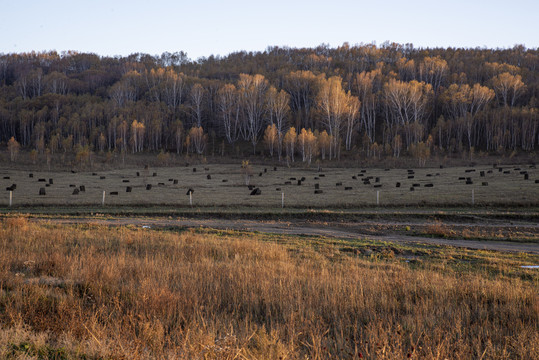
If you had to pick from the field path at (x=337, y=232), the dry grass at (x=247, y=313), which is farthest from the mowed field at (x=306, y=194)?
the dry grass at (x=247, y=313)

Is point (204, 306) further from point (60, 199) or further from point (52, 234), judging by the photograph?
point (60, 199)

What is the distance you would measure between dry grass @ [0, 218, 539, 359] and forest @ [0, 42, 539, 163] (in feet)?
221

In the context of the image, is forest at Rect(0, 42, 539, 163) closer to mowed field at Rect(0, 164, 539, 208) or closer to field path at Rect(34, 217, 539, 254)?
mowed field at Rect(0, 164, 539, 208)

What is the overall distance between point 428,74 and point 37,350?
13946cm

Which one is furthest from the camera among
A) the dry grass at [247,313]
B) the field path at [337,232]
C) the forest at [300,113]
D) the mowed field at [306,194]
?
the forest at [300,113]

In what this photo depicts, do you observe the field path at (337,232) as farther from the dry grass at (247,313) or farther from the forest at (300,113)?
the forest at (300,113)

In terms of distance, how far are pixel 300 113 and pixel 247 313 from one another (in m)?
104

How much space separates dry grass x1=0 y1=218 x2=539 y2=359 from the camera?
4.52 m

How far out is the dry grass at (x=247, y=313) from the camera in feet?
14.8

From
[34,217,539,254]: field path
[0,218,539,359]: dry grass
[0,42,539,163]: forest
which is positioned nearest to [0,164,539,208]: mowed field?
[34,217,539,254]: field path

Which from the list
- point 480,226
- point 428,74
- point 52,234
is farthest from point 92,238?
point 428,74

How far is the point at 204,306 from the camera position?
6121 millimetres

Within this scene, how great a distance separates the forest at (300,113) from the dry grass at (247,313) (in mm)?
67369

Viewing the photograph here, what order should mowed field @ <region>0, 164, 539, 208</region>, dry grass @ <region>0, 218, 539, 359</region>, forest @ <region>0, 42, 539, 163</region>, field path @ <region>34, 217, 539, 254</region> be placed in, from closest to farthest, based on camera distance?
1. dry grass @ <region>0, 218, 539, 359</region>
2. field path @ <region>34, 217, 539, 254</region>
3. mowed field @ <region>0, 164, 539, 208</region>
4. forest @ <region>0, 42, 539, 163</region>
